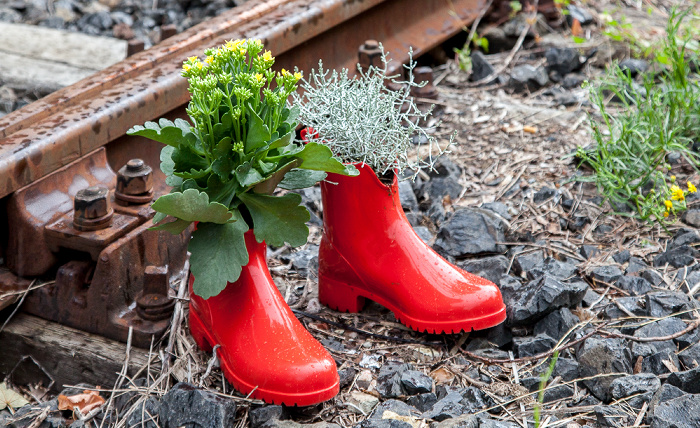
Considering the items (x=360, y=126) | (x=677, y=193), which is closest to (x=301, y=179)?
(x=360, y=126)

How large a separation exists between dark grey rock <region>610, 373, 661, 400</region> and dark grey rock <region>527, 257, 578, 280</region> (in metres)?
0.45

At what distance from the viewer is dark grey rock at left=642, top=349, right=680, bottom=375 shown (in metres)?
1.72

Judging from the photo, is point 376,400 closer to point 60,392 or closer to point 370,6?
point 60,392

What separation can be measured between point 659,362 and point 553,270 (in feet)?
1.51

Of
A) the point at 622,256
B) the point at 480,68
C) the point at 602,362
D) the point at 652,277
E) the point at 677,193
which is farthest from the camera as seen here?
the point at 480,68

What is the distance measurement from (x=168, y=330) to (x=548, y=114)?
6.83 ft

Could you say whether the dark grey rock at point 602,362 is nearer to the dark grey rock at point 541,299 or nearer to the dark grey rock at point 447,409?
the dark grey rock at point 541,299

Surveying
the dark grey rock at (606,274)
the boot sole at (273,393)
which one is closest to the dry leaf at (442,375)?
the boot sole at (273,393)

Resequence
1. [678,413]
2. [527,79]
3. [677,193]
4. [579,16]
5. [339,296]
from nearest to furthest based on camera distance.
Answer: [678,413] < [339,296] < [677,193] < [527,79] < [579,16]

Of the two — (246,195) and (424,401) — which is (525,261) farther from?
(246,195)

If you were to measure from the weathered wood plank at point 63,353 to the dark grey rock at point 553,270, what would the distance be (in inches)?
42.6

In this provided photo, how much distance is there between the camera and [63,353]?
191 centimetres

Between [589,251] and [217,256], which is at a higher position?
[217,256]

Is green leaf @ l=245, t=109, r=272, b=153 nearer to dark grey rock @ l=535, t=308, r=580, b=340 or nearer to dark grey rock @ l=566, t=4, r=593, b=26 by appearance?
dark grey rock @ l=535, t=308, r=580, b=340
